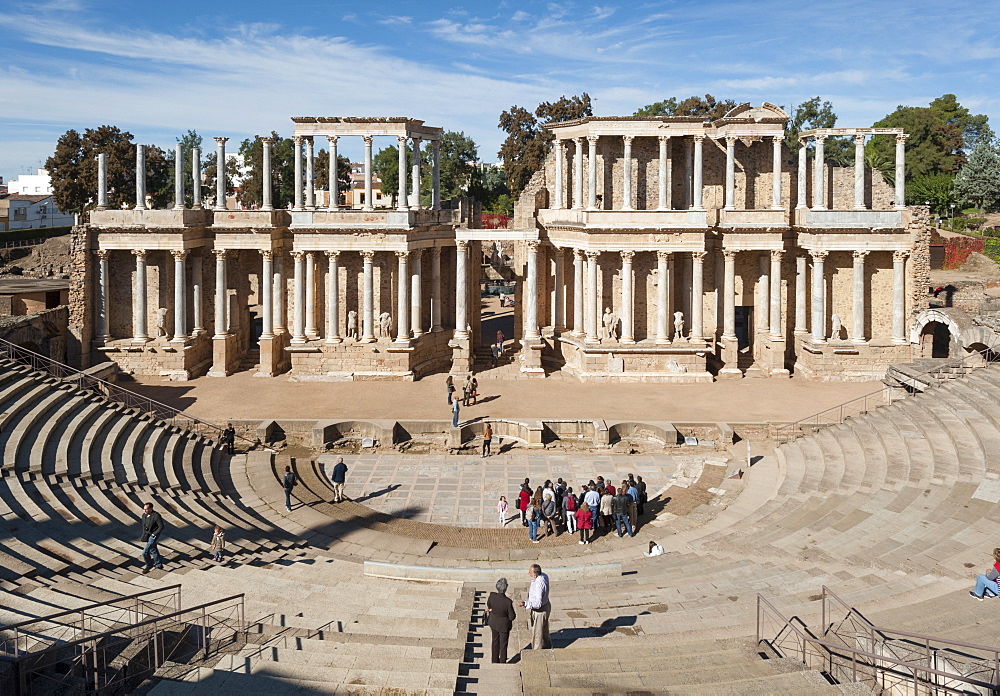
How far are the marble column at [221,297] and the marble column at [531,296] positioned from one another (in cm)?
1385

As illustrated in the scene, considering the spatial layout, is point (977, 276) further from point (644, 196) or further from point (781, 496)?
point (781, 496)

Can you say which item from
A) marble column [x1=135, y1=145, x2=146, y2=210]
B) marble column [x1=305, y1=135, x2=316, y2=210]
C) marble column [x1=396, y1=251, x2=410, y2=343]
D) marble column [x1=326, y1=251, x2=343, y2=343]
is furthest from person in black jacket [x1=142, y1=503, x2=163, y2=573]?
marble column [x1=135, y1=145, x2=146, y2=210]

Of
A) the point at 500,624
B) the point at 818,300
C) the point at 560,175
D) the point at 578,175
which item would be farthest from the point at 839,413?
the point at 500,624

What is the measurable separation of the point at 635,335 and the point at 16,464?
94.1 feet

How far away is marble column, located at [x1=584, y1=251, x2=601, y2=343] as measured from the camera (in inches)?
1652

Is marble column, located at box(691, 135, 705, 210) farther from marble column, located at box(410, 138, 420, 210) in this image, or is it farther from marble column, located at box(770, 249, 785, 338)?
marble column, located at box(410, 138, 420, 210)

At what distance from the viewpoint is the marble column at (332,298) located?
42.5m

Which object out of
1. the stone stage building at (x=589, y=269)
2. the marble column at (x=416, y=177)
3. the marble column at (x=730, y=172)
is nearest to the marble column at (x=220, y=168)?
the stone stage building at (x=589, y=269)

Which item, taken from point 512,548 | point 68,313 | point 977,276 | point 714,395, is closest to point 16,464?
point 512,548

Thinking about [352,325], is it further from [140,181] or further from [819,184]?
[819,184]

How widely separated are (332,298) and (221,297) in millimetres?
5003

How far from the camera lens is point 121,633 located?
44.3ft

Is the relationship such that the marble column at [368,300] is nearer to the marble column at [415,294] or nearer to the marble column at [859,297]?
the marble column at [415,294]

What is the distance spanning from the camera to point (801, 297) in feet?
141
